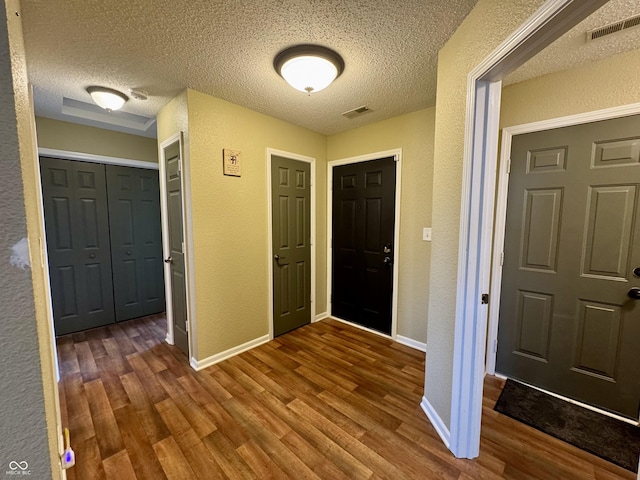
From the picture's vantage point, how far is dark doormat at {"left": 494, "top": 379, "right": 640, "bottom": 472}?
1.47m

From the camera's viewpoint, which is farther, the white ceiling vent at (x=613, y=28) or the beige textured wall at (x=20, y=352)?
the white ceiling vent at (x=613, y=28)

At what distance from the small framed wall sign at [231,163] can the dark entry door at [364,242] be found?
1.23m

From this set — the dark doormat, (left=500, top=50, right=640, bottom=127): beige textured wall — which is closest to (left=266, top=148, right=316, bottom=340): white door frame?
(left=500, top=50, right=640, bottom=127): beige textured wall

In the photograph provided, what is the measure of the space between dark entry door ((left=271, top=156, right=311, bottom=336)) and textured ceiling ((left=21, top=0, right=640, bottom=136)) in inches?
31.2

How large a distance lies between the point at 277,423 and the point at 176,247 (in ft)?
5.78

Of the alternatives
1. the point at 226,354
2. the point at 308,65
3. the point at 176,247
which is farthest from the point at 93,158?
the point at 308,65

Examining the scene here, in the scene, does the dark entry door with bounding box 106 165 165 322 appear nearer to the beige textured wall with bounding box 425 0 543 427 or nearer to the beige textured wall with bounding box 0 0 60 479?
the beige textured wall with bounding box 0 0 60 479

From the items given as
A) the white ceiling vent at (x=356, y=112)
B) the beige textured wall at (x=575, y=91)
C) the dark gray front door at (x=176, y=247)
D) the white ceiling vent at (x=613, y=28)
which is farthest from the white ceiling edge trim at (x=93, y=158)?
the white ceiling vent at (x=613, y=28)

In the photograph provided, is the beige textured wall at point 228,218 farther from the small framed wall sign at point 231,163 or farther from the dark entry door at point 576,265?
the dark entry door at point 576,265

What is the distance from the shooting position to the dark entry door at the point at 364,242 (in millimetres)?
2801

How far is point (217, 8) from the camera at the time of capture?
131 cm

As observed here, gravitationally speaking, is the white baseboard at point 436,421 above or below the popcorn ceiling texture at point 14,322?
below

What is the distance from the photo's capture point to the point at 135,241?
3.33 metres

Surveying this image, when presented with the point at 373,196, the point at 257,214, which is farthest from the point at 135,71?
the point at 373,196
